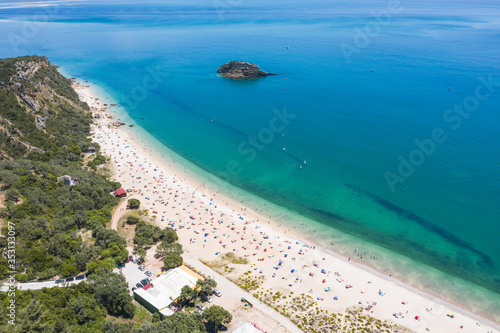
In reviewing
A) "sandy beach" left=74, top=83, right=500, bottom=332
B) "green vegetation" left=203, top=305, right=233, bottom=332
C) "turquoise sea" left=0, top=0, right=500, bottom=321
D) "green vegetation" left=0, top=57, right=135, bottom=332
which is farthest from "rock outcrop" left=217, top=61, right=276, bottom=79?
"green vegetation" left=203, top=305, right=233, bottom=332

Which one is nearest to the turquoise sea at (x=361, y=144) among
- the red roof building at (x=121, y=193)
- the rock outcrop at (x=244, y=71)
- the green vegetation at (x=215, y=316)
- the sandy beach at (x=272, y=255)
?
the sandy beach at (x=272, y=255)

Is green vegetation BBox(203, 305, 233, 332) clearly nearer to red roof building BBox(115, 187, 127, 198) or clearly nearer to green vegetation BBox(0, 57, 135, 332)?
green vegetation BBox(0, 57, 135, 332)

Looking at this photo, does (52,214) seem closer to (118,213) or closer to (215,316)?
(118,213)

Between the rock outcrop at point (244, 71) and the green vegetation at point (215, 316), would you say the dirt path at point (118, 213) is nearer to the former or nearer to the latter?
the green vegetation at point (215, 316)

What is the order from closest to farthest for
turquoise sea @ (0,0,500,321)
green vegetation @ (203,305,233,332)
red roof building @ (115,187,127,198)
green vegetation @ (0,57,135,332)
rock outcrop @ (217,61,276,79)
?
green vegetation @ (0,57,135,332) → green vegetation @ (203,305,233,332) → turquoise sea @ (0,0,500,321) → red roof building @ (115,187,127,198) → rock outcrop @ (217,61,276,79)

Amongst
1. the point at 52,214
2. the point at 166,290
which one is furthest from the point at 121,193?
the point at 166,290

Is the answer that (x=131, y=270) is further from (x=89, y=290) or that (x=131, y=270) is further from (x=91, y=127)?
(x=91, y=127)
